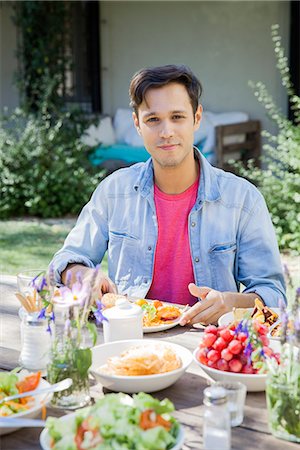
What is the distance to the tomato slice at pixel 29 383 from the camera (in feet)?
6.15

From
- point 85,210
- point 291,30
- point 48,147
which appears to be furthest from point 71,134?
point 85,210

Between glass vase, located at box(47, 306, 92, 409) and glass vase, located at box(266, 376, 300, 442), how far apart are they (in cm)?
43

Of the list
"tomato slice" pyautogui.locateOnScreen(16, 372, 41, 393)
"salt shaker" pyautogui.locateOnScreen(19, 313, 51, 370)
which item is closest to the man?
"salt shaker" pyautogui.locateOnScreen(19, 313, 51, 370)

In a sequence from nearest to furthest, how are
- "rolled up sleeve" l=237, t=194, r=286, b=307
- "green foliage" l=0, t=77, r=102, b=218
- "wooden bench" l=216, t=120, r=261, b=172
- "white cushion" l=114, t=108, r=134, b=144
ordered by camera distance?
"rolled up sleeve" l=237, t=194, r=286, b=307 < "green foliage" l=0, t=77, r=102, b=218 < "wooden bench" l=216, t=120, r=261, b=172 < "white cushion" l=114, t=108, r=134, b=144

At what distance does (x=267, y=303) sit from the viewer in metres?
2.65

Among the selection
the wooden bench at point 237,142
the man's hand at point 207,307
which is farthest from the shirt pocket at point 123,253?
the wooden bench at point 237,142

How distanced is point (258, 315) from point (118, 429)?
0.97 metres

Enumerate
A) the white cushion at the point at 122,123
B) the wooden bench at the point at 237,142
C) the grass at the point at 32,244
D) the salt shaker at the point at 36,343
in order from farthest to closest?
1. the white cushion at the point at 122,123
2. the wooden bench at the point at 237,142
3. the grass at the point at 32,244
4. the salt shaker at the point at 36,343

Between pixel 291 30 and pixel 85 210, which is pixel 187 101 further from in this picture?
pixel 291 30

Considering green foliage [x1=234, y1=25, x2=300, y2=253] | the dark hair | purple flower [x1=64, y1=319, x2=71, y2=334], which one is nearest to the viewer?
purple flower [x1=64, y1=319, x2=71, y2=334]

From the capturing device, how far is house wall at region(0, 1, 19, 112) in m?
9.52

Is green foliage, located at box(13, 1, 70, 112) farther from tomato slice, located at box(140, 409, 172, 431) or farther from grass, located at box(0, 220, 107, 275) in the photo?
tomato slice, located at box(140, 409, 172, 431)

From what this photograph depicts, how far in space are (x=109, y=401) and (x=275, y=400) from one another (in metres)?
0.36

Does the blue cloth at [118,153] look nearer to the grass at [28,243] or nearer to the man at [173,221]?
the grass at [28,243]
